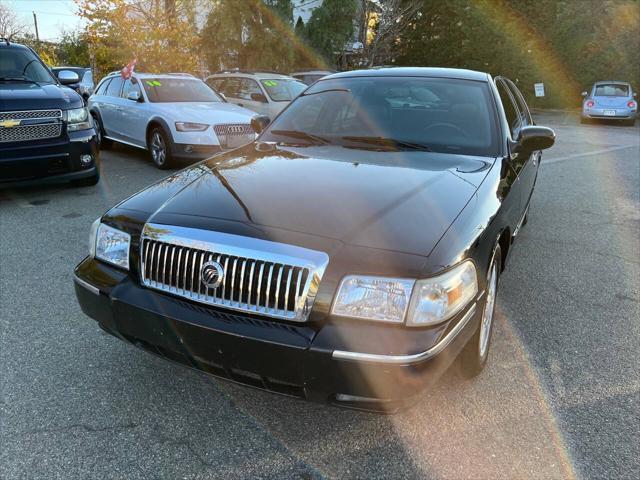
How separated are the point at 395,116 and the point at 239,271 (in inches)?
78.2

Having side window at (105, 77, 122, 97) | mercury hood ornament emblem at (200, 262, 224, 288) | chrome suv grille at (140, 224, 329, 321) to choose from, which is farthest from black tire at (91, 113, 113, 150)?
mercury hood ornament emblem at (200, 262, 224, 288)

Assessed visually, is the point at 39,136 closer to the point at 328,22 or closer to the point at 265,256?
the point at 265,256

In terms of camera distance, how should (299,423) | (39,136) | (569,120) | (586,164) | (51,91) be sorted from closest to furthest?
(299,423)
(39,136)
(51,91)
(586,164)
(569,120)

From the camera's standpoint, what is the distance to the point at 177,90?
919 cm

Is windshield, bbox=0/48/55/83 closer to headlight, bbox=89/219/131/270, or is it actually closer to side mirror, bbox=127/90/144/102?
side mirror, bbox=127/90/144/102

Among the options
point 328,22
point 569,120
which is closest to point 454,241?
point 569,120

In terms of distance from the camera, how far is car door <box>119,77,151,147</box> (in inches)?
344

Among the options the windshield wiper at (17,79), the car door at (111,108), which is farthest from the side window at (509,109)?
the car door at (111,108)

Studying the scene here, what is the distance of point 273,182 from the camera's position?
8.91 ft

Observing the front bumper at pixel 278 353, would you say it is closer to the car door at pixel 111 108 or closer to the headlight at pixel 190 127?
the headlight at pixel 190 127

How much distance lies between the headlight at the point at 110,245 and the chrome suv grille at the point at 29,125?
4018 millimetres

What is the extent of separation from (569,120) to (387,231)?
2018cm

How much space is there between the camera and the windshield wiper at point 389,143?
3.34m

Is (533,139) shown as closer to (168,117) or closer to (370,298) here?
(370,298)
